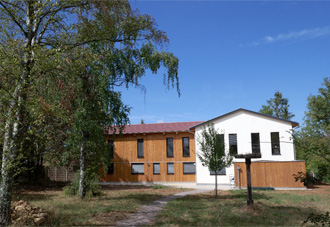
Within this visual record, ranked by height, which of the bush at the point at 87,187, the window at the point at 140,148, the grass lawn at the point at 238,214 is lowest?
the grass lawn at the point at 238,214

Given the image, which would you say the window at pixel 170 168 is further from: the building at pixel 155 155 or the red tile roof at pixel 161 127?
the red tile roof at pixel 161 127

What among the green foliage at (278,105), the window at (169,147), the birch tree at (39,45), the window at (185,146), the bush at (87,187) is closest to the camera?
the birch tree at (39,45)

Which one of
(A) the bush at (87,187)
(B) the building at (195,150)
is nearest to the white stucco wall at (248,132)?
(B) the building at (195,150)

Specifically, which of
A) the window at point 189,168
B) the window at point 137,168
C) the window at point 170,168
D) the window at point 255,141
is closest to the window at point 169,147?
the window at point 170,168

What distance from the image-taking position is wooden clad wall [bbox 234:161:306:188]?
22594 mm

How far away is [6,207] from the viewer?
9172 millimetres

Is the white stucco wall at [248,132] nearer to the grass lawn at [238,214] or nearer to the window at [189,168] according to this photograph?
the window at [189,168]

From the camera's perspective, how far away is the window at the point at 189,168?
28.7 metres

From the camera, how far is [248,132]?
26.4m

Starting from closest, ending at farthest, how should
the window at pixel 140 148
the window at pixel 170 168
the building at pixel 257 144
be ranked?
1. the building at pixel 257 144
2. the window at pixel 170 168
3. the window at pixel 140 148

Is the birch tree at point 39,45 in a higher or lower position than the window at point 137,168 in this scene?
higher

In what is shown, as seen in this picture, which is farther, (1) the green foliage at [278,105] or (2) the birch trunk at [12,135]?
(1) the green foliage at [278,105]

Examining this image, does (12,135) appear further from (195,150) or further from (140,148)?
(140,148)

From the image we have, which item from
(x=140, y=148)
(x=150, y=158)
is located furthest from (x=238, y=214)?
(x=140, y=148)
